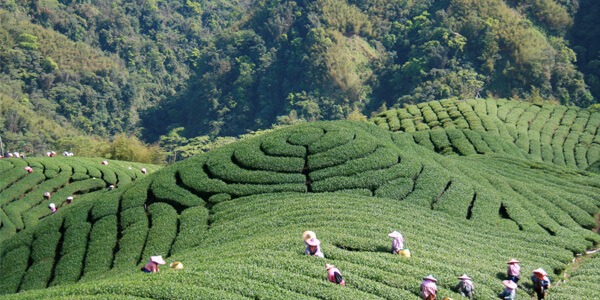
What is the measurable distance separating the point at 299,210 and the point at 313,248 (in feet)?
22.3

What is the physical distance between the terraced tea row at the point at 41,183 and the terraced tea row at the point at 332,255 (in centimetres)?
1505

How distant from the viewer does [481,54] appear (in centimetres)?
10381

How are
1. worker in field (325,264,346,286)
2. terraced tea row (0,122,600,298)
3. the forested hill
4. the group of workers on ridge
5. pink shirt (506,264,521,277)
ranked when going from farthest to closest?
the forested hill → terraced tea row (0,122,600,298) → pink shirt (506,264,521,277) → worker in field (325,264,346,286) → the group of workers on ridge

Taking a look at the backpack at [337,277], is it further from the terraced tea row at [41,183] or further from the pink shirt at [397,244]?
the terraced tea row at [41,183]

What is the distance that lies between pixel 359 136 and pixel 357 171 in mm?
3532

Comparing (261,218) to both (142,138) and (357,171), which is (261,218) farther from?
(142,138)

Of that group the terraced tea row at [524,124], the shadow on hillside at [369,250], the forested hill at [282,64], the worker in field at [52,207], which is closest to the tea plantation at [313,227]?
the shadow on hillside at [369,250]

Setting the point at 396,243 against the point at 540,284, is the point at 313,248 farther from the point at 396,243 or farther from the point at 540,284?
the point at 540,284

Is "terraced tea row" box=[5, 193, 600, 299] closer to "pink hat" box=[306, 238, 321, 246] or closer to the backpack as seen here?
the backpack

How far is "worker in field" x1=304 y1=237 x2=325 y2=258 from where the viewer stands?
18391 millimetres

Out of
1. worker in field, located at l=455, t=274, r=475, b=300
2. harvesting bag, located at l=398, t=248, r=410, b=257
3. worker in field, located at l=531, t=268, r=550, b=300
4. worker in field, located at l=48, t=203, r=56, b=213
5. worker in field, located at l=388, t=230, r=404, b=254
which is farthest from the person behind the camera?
worker in field, located at l=48, t=203, r=56, b=213

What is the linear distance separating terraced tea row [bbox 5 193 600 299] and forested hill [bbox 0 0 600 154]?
61.4m

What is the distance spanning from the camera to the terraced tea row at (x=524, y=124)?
56.1 m

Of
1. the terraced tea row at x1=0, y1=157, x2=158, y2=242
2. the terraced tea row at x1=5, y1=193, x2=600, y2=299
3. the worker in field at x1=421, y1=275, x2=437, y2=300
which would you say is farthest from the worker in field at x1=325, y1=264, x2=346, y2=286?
the terraced tea row at x1=0, y1=157, x2=158, y2=242
